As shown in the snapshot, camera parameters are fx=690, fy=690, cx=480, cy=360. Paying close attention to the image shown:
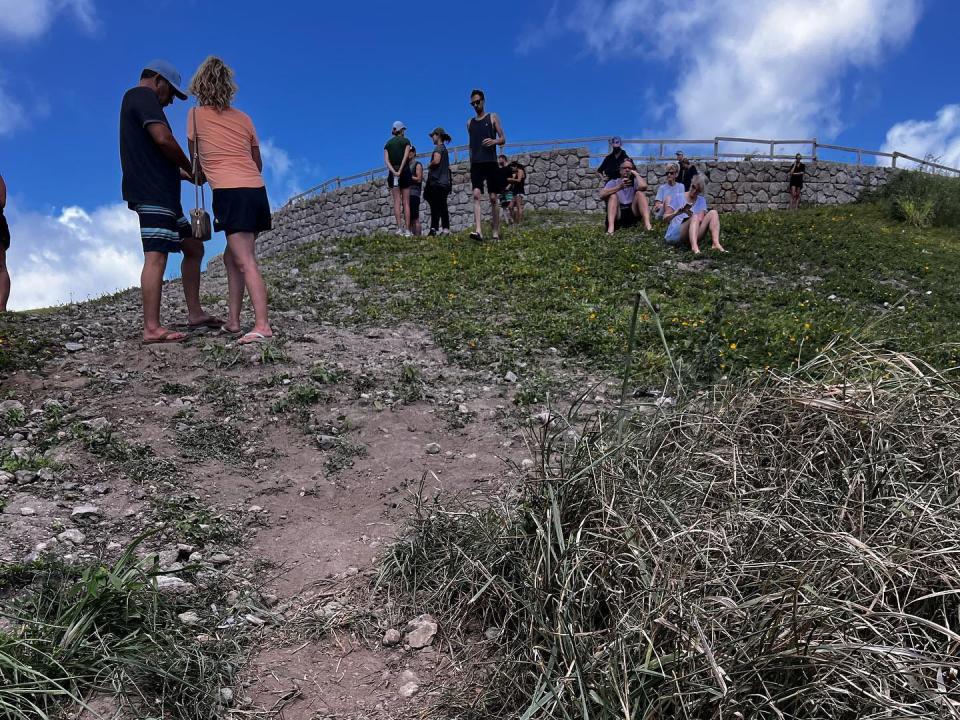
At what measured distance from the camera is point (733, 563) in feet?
6.73

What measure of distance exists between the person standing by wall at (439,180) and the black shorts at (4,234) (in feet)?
25.6

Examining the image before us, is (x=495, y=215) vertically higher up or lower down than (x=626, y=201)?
lower down

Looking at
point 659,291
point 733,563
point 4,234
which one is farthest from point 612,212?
point 733,563

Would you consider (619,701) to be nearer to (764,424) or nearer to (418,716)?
(418,716)

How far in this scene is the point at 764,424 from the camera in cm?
296

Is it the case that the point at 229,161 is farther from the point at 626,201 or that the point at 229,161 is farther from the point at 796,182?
the point at 796,182

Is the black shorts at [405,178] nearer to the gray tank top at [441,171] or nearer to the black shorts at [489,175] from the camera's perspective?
the gray tank top at [441,171]

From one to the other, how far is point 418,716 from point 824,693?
1219mm

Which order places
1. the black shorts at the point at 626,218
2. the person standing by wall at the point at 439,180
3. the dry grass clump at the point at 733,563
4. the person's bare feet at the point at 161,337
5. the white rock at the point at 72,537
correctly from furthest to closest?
the person standing by wall at the point at 439,180 < the black shorts at the point at 626,218 < the person's bare feet at the point at 161,337 < the white rock at the point at 72,537 < the dry grass clump at the point at 733,563

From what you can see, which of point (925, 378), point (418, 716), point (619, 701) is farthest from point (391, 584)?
Result: point (925, 378)

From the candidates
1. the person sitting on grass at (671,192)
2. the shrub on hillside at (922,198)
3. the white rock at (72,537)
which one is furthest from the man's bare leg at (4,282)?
the shrub on hillside at (922,198)

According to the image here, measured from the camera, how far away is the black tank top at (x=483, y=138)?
1122 centimetres

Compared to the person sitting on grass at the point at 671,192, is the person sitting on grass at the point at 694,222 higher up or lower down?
lower down

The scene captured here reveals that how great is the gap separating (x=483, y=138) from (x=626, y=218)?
3358mm
